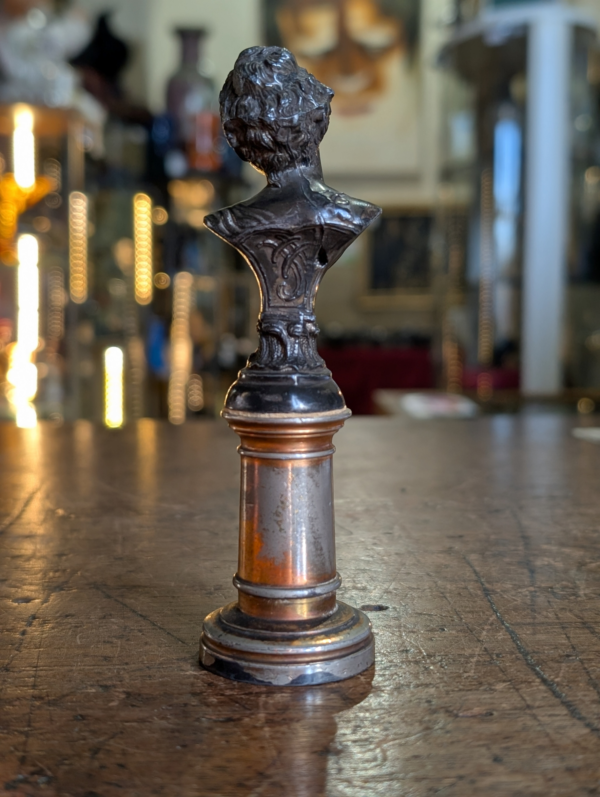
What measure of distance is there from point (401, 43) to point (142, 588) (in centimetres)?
697

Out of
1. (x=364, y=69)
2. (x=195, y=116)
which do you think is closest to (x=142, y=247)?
(x=195, y=116)

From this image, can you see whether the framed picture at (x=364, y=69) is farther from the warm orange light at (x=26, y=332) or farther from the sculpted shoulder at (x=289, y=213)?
the sculpted shoulder at (x=289, y=213)

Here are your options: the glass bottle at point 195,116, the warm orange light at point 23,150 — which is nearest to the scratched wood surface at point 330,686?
the warm orange light at point 23,150

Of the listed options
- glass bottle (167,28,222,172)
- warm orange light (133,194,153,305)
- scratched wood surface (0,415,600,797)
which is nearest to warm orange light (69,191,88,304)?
warm orange light (133,194,153,305)

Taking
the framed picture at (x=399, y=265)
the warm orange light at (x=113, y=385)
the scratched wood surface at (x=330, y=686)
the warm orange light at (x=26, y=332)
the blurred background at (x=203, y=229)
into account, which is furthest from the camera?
the framed picture at (x=399, y=265)

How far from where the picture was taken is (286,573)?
1.69 feet

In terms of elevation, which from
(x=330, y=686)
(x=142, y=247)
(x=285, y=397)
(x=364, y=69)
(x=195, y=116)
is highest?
(x=364, y=69)

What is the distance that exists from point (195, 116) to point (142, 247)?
82 centimetres

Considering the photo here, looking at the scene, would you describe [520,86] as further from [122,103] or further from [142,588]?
[142,588]

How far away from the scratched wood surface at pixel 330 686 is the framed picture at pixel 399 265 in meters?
6.15

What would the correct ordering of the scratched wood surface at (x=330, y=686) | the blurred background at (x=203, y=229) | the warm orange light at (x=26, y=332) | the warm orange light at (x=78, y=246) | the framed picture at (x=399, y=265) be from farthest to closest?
the framed picture at (x=399, y=265), the warm orange light at (x=78, y=246), the blurred background at (x=203, y=229), the warm orange light at (x=26, y=332), the scratched wood surface at (x=330, y=686)

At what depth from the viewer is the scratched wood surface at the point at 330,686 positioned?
390mm

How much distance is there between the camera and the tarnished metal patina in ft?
1.65

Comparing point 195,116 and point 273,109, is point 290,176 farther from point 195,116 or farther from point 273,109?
point 195,116
